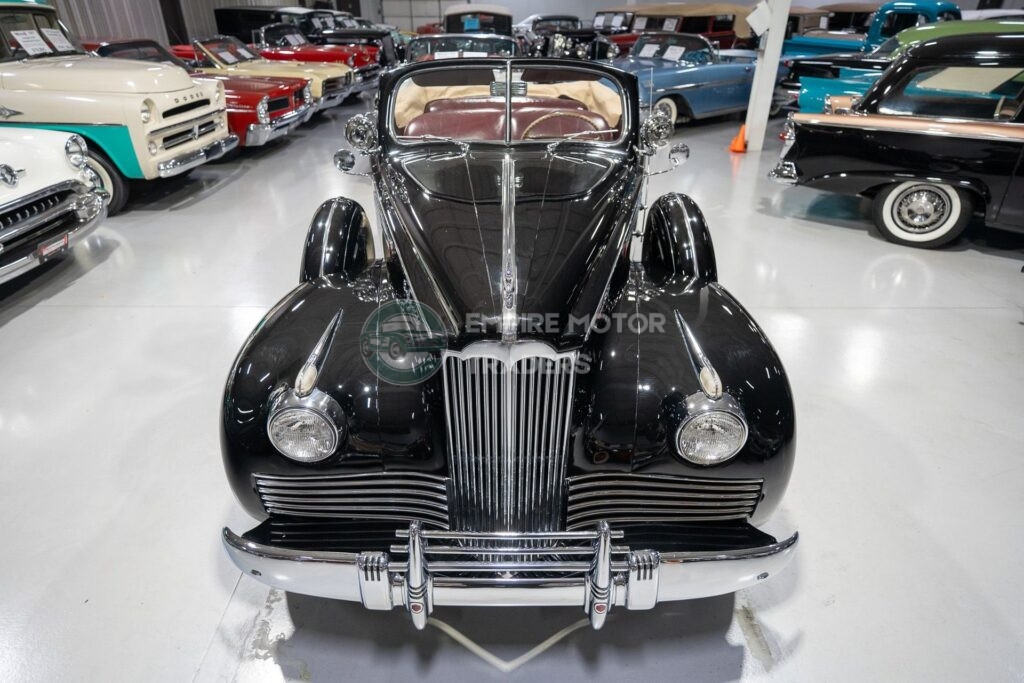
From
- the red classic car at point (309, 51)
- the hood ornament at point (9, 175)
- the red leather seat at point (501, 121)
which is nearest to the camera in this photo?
the red leather seat at point (501, 121)

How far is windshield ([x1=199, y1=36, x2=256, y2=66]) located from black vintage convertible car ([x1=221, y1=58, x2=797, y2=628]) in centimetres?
775

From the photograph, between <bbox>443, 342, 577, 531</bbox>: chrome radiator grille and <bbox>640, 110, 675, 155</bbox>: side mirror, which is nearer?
<bbox>443, 342, 577, 531</bbox>: chrome radiator grille

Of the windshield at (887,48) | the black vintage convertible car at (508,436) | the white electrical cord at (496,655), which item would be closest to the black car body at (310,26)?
the windshield at (887,48)

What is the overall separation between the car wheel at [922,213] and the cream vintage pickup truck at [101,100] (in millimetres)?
6080

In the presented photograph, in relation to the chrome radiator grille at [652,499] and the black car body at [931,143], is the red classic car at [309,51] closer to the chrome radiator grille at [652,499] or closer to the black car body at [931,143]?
the black car body at [931,143]

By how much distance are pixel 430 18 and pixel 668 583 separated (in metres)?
25.9

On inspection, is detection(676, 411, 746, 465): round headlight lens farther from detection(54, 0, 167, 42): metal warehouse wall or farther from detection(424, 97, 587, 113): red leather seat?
detection(54, 0, 167, 42): metal warehouse wall

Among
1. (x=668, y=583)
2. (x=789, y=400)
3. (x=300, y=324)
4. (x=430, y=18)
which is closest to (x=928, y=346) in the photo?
(x=789, y=400)

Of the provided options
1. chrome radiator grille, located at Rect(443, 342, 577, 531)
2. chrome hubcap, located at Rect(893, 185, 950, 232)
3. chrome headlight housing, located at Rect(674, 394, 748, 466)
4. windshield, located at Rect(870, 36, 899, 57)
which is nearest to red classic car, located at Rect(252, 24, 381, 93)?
windshield, located at Rect(870, 36, 899, 57)

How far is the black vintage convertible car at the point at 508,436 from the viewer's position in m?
1.50

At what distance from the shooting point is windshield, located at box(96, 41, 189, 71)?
6492 mm

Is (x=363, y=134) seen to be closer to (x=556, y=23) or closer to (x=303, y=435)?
(x=303, y=435)

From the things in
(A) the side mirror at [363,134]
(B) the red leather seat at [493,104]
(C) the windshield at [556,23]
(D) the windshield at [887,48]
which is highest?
(C) the windshield at [556,23]

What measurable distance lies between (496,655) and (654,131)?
7.06 ft
